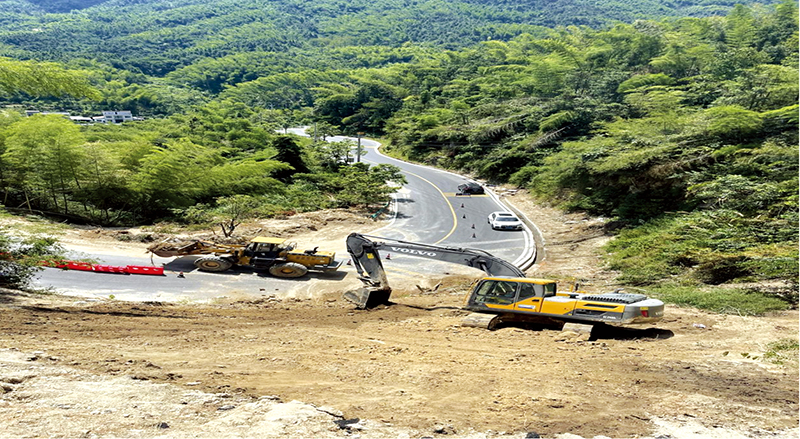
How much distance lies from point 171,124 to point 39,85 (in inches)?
1772

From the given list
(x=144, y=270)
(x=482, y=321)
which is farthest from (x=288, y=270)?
(x=482, y=321)

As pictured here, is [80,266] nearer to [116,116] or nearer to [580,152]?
[580,152]

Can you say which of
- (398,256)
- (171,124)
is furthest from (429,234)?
(171,124)

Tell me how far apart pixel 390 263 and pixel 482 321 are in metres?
10.0

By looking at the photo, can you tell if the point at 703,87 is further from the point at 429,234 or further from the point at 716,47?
the point at 429,234

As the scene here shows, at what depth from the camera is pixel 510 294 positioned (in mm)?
13055

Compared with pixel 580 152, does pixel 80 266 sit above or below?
below

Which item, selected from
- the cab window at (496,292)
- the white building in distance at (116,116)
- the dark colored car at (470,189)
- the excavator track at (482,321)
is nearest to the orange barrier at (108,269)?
the excavator track at (482,321)

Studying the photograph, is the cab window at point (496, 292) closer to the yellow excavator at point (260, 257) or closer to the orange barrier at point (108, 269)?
the yellow excavator at point (260, 257)

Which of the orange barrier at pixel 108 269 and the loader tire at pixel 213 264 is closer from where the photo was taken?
the orange barrier at pixel 108 269

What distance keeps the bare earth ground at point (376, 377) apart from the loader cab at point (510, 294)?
2.15 ft

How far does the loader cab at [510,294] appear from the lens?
1277cm

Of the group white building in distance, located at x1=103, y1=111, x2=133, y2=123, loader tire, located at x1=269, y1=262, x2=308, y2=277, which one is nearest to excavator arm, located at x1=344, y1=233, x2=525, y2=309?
loader tire, located at x1=269, y1=262, x2=308, y2=277

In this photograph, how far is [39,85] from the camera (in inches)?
582
